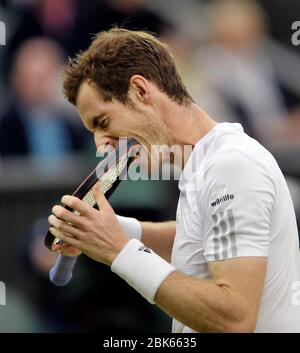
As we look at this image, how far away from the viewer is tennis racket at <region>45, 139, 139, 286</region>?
262 cm

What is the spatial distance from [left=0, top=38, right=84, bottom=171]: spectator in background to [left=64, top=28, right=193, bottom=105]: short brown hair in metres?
2.61

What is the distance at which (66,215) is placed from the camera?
2469 mm

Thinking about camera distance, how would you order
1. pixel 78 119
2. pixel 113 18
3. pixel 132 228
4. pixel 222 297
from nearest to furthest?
pixel 222 297 < pixel 132 228 < pixel 78 119 < pixel 113 18

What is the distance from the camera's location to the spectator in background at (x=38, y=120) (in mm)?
5672

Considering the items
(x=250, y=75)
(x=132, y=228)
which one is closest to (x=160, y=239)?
(x=132, y=228)

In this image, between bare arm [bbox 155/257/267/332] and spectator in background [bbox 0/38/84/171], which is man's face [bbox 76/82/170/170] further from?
spectator in background [bbox 0/38/84/171]

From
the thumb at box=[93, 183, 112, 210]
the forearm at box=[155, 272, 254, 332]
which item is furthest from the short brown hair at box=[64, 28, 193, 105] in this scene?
the forearm at box=[155, 272, 254, 332]

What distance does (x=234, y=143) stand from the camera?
256 centimetres

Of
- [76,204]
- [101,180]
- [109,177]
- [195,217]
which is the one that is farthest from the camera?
Result: [109,177]

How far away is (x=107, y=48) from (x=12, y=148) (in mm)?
2907

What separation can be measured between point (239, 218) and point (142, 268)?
0.33 m

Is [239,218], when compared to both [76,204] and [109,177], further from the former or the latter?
[109,177]
